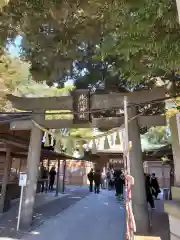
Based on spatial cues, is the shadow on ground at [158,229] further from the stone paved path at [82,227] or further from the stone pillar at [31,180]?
the stone pillar at [31,180]

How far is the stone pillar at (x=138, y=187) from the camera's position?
7337 mm

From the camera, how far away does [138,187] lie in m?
7.55

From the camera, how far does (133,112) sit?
8273 mm

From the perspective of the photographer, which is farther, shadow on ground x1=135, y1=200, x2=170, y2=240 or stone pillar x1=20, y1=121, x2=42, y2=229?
stone pillar x1=20, y1=121, x2=42, y2=229

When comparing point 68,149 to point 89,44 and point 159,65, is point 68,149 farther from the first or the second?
point 159,65

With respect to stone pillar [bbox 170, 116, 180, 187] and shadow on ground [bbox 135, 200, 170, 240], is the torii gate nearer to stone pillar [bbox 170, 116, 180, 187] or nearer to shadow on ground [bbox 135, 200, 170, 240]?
shadow on ground [bbox 135, 200, 170, 240]

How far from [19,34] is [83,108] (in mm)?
2853

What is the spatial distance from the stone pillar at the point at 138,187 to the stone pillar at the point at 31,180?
292 centimetres

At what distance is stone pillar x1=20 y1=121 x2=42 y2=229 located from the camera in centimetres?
758

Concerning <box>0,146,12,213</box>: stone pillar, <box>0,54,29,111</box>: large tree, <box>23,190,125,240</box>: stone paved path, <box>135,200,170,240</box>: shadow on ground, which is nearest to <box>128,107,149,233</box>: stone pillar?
<box>135,200,170,240</box>: shadow on ground

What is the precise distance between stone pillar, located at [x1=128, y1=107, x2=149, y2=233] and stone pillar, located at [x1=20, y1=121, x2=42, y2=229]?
292 cm

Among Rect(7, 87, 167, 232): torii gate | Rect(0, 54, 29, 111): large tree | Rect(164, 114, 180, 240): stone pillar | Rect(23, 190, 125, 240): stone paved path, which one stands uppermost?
Rect(0, 54, 29, 111): large tree

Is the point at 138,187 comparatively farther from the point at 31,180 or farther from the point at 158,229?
the point at 31,180

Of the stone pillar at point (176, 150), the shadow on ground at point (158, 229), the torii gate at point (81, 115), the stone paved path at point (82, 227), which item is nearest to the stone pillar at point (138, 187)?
the torii gate at point (81, 115)
